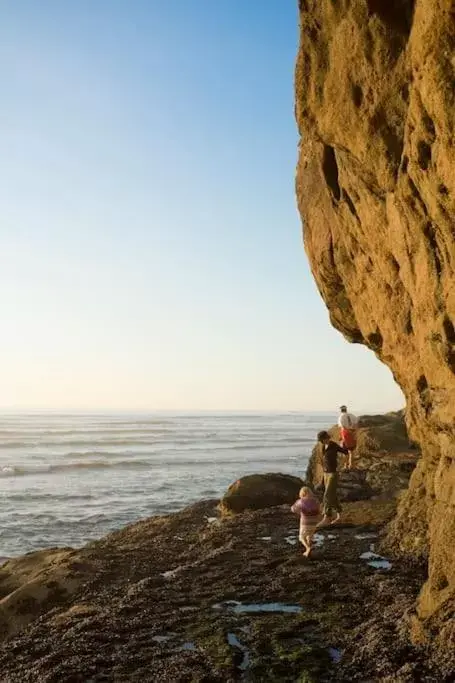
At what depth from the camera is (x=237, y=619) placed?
9031 mm

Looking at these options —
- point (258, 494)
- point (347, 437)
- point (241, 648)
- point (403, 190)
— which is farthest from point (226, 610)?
point (347, 437)

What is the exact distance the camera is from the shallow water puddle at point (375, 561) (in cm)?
1148

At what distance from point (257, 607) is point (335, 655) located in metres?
2.25

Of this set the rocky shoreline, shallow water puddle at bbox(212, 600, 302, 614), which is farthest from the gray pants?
shallow water puddle at bbox(212, 600, 302, 614)

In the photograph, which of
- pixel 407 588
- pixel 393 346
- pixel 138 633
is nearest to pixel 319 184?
pixel 393 346

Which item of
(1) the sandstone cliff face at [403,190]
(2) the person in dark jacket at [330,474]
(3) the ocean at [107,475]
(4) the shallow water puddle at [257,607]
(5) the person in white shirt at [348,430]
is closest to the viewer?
(1) the sandstone cliff face at [403,190]

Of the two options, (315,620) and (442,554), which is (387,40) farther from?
(315,620)

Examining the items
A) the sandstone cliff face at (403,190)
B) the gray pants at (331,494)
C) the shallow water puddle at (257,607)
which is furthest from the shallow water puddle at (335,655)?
the gray pants at (331,494)

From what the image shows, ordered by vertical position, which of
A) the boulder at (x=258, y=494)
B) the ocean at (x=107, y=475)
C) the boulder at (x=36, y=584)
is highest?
the boulder at (x=258, y=494)

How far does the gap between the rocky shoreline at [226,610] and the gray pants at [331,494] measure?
55 cm

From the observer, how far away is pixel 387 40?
346 inches

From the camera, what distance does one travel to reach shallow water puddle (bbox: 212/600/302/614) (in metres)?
9.35

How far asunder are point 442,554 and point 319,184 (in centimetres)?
936

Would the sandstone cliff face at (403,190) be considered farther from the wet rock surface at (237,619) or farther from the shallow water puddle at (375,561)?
the wet rock surface at (237,619)
